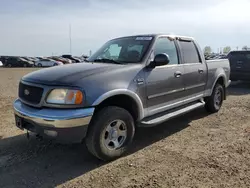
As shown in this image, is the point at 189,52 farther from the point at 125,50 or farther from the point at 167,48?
the point at 125,50

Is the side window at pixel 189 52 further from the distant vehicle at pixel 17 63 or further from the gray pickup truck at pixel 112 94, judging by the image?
the distant vehicle at pixel 17 63

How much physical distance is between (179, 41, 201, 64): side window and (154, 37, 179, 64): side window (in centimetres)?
30

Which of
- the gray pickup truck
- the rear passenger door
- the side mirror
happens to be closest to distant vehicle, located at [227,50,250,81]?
the rear passenger door

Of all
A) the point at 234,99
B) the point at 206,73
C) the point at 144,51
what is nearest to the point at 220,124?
the point at 206,73

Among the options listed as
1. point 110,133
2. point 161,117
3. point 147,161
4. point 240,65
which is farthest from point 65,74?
point 240,65

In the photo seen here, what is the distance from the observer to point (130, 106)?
4.19m

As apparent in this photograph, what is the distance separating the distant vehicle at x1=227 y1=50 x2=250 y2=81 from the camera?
1123cm

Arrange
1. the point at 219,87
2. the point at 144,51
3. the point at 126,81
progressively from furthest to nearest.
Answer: the point at 219,87 < the point at 144,51 < the point at 126,81

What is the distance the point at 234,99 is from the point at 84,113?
6.70m

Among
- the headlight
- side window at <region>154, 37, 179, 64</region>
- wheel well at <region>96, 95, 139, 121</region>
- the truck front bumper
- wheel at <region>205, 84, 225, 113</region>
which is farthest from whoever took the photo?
wheel at <region>205, 84, 225, 113</region>

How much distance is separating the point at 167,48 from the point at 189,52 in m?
0.84

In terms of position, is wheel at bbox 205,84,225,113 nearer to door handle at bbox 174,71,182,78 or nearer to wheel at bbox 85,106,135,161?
door handle at bbox 174,71,182,78

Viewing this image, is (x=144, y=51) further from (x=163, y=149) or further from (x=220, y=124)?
(x=220, y=124)

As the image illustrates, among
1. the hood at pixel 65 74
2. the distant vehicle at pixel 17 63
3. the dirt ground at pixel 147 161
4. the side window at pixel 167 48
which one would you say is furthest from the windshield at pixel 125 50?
the distant vehicle at pixel 17 63
